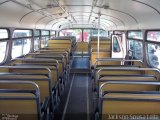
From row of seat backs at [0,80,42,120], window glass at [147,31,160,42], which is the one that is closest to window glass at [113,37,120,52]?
window glass at [147,31,160,42]

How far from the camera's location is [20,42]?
7238 millimetres

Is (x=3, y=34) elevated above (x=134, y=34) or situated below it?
below

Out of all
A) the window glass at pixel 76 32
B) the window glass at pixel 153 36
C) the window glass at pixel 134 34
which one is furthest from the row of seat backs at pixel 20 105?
the window glass at pixel 76 32

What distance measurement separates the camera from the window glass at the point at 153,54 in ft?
18.2

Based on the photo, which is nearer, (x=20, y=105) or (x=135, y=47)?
(x=20, y=105)

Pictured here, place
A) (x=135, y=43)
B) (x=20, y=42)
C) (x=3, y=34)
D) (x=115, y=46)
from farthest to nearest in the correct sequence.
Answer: (x=115, y=46)
(x=135, y=43)
(x=20, y=42)
(x=3, y=34)

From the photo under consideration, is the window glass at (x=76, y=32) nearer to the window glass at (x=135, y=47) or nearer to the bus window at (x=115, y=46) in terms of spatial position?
the bus window at (x=115, y=46)

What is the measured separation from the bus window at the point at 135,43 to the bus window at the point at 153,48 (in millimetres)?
620

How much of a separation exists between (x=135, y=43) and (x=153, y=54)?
196 cm

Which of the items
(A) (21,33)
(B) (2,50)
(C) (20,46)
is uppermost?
(A) (21,33)

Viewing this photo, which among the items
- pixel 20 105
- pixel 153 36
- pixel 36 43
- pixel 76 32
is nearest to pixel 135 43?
pixel 153 36

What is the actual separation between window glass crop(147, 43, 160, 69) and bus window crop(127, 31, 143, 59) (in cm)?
62

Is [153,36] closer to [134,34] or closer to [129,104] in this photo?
[134,34]

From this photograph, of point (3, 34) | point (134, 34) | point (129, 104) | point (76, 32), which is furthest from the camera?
point (76, 32)
